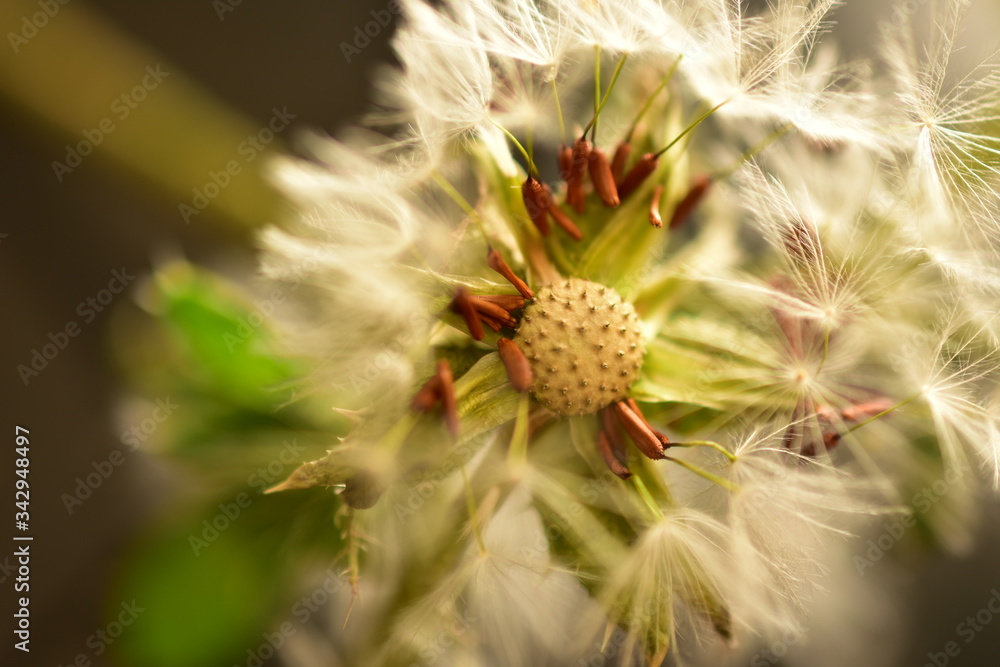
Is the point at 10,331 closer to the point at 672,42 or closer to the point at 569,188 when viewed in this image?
the point at 569,188

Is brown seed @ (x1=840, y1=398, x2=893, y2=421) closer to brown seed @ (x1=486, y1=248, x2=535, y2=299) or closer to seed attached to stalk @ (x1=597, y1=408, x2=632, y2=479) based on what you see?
seed attached to stalk @ (x1=597, y1=408, x2=632, y2=479)

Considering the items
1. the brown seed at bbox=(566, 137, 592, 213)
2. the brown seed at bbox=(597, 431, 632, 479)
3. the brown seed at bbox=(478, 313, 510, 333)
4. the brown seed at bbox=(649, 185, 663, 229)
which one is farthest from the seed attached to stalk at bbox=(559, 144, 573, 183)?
the brown seed at bbox=(597, 431, 632, 479)

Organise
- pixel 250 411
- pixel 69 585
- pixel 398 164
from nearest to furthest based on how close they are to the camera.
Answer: pixel 398 164
pixel 250 411
pixel 69 585

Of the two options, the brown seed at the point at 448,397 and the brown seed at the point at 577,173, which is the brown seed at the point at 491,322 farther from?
the brown seed at the point at 577,173

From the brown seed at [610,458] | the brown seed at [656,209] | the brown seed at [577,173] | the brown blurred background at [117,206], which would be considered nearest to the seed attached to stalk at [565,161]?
the brown seed at [577,173]

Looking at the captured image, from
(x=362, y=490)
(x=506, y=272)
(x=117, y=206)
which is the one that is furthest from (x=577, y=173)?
(x=117, y=206)

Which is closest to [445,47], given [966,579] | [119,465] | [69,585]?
[119,465]

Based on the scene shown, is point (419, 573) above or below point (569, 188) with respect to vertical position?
below
